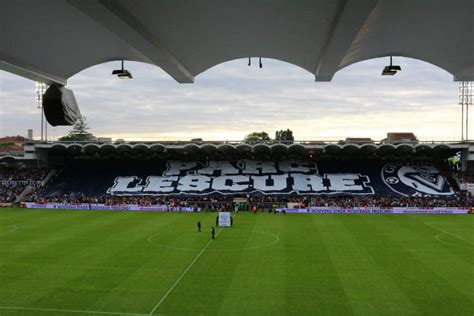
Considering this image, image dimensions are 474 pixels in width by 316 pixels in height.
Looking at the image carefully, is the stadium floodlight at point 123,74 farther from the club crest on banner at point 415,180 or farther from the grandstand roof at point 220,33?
the club crest on banner at point 415,180

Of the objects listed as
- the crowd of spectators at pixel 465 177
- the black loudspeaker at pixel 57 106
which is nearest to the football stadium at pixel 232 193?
the black loudspeaker at pixel 57 106

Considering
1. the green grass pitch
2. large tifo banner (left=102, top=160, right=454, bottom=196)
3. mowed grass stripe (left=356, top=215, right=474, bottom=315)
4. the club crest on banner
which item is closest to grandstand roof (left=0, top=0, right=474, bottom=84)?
the green grass pitch


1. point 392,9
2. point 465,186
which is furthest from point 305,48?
point 465,186

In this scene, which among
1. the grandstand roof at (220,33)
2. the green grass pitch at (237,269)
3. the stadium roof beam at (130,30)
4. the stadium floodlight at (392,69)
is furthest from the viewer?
the green grass pitch at (237,269)

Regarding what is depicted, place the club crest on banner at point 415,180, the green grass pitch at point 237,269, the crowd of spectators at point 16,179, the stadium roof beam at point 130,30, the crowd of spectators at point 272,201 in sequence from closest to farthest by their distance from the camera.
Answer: the stadium roof beam at point 130,30 < the green grass pitch at point 237,269 < the crowd of spectators at point 272,201 < the club crest on banner at point 415,180 < the crowd of spectators at point 16,179

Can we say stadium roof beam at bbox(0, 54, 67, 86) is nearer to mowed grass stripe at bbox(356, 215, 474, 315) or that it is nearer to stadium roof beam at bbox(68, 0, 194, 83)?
stadium roof beam at bbox(68, 0, 194, 83)

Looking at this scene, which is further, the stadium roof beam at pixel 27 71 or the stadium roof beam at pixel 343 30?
the stadium roof beam at pixel 27 71

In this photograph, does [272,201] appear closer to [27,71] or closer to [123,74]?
[123,74]

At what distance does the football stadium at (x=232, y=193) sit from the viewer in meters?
5.89

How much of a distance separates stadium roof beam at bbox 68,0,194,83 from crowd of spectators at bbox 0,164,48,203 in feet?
162

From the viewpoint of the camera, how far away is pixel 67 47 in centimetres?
590

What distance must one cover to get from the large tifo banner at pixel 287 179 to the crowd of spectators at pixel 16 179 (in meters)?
9.96

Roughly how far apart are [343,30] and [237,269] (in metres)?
15.3

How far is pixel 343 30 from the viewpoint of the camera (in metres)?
5.57
